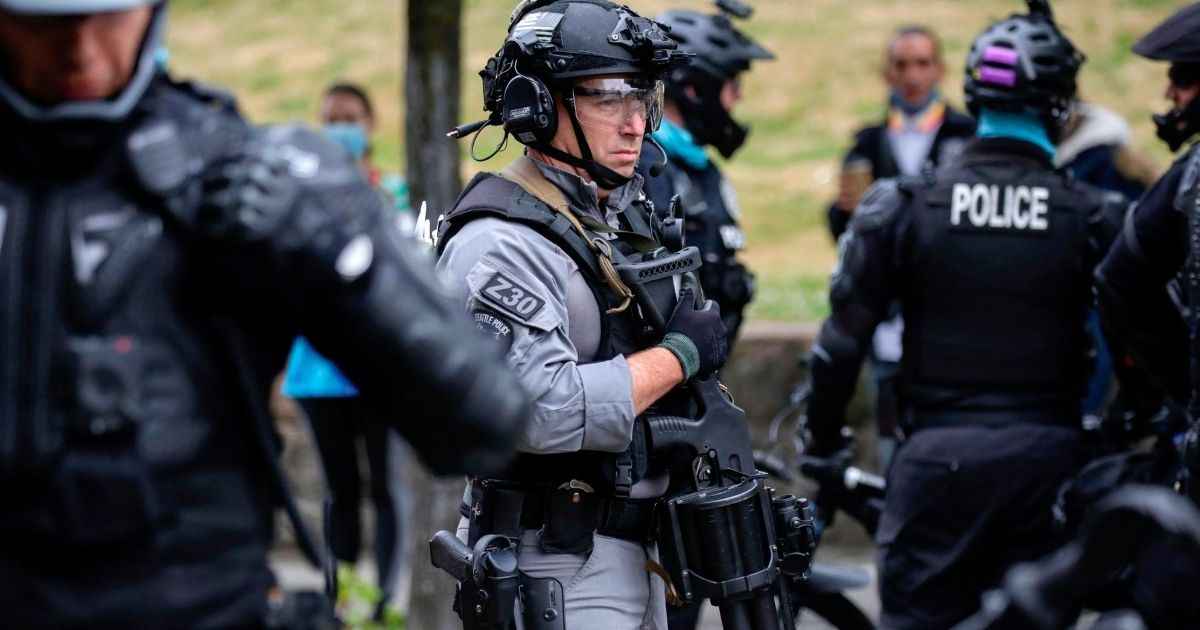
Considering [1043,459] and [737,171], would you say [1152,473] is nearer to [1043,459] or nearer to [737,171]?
Result: [1043,459]

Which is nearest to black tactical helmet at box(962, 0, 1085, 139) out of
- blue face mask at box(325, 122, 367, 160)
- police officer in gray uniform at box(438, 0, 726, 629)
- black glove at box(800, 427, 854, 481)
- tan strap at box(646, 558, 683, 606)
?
black glove at box(800, 427, 854, 481)

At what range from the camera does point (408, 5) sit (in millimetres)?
5512

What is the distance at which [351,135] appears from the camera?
25.9ft

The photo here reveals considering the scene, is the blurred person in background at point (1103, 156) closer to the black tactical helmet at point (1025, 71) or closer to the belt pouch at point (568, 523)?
the black tactical helmet at point (1025, 71)

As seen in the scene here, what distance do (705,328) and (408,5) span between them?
7.65ft

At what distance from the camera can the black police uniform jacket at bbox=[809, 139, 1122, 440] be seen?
4781mm

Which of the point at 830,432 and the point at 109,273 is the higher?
the point at 109,273

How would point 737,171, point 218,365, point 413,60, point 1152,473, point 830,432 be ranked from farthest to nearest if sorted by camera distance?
point 737,171 → point 413,60 → point 830,432 → point 1152,473 → point 218,365

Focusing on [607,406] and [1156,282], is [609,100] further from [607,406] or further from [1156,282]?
[1156,282]

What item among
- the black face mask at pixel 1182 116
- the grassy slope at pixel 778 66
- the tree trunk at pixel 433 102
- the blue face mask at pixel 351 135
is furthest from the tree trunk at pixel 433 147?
the grassy slope at pixel 778 66

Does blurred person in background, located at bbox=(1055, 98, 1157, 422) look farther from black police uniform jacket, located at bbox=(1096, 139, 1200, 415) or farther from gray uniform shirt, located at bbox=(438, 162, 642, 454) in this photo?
gray uniform shirt, located at bbox=(438, 162, 642, 454)

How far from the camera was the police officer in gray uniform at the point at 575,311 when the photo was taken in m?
3.40

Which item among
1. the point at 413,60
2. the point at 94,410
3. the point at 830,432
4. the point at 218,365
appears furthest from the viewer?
the point at 413,60

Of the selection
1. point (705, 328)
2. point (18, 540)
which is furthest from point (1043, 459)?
point (18, 540)
